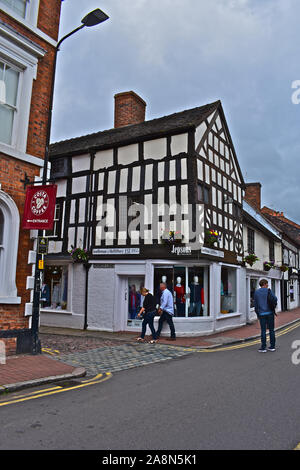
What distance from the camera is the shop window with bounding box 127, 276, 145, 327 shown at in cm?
1380

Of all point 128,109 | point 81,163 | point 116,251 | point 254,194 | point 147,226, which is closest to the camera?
point 147,226

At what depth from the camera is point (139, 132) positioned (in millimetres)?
15031

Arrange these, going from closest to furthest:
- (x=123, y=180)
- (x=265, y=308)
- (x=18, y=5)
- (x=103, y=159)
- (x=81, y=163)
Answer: (x=18, y=5), (x=265, y=308), (x=123, y=180), (x=103, y=159), (x=81, y=163)

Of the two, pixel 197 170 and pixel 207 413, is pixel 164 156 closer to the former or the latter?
pixel 197 170

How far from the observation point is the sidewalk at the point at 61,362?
637 centimetres

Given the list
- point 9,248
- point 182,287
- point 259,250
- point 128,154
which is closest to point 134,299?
point 182,287

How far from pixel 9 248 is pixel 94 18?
20.0 ft

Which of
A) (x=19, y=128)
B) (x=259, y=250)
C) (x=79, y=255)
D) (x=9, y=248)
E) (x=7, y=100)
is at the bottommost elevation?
(x=9, y=248)

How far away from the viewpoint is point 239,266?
1719 centimetres

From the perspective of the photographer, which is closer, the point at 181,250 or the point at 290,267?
the point at 181,250

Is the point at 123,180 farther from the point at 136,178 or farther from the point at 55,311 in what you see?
the point at 55,311

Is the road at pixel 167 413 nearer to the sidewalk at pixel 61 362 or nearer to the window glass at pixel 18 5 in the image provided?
the sidewalk at pixel 61 362

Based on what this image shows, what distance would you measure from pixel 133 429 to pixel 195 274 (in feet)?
32.1
